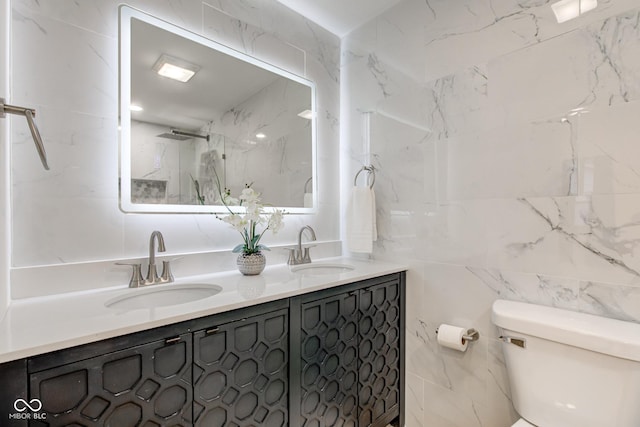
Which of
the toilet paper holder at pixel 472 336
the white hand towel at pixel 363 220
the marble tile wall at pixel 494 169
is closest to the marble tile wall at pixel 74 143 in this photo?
the white hand towel at pixel 363 220

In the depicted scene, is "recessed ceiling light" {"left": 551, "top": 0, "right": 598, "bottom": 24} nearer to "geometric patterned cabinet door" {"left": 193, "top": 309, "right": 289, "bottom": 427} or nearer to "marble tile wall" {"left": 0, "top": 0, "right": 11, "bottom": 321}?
"geometric patterned cabinet door" {"left": 193, "top": 309, "right": 289, "bottom": 427}

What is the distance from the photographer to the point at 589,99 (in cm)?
122

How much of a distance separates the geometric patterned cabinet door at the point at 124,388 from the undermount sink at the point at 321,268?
90 centimetres

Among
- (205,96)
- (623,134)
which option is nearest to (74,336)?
(205,96)

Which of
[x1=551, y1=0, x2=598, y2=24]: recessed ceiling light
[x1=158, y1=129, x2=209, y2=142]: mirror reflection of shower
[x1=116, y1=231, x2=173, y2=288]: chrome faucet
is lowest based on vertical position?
[x1=116, y1=231, x2=173, y2=288]: chrome faucet

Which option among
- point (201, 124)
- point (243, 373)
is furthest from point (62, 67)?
point (243, 373)

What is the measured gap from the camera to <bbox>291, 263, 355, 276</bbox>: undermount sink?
1794mm

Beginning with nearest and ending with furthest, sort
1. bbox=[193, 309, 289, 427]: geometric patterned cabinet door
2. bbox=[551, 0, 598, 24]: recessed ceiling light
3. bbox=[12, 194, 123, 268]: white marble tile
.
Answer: bbox=[193, 309, 289, 427]: geometric patterned cabinet door → bbox=[12, 194, 123, 268]: white marble tile → bbox=[551, 0, 598, 24]: recessed ceiling light

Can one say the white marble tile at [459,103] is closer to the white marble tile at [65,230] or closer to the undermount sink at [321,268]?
the undermount sink at [321,268]

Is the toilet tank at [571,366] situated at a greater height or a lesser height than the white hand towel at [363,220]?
lesser

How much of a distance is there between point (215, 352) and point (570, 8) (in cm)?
190

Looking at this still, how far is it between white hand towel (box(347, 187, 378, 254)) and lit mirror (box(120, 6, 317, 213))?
328 millimetres

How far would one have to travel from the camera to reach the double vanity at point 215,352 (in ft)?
2.47

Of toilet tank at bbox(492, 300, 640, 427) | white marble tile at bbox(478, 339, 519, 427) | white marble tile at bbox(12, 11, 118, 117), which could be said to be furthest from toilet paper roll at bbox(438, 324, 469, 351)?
white marble tile at bbox(12, 11, 118, 117)
